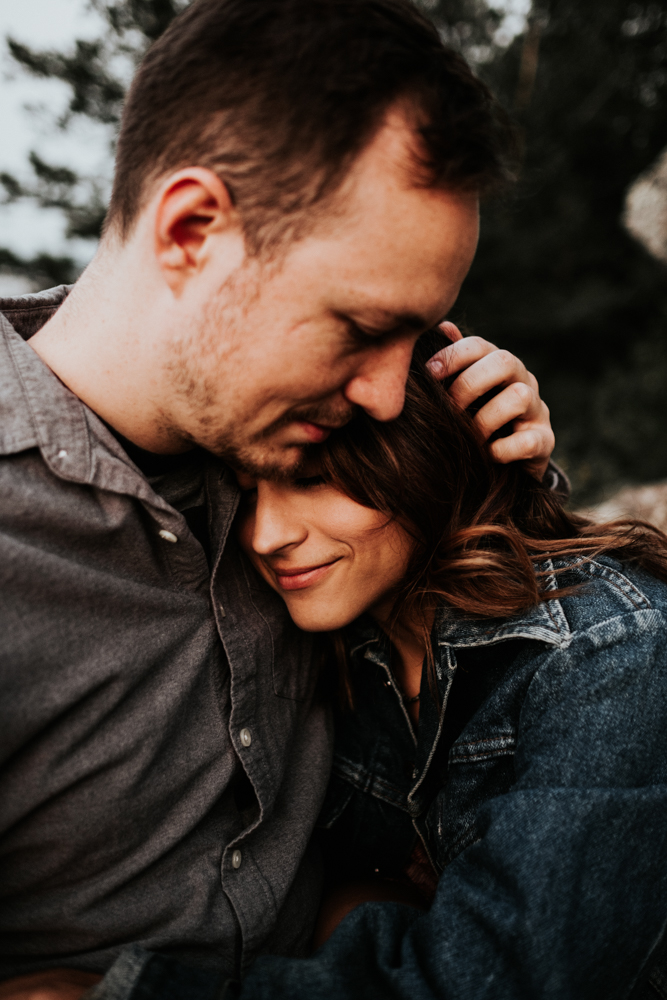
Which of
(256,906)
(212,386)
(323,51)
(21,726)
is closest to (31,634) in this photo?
(21,726)

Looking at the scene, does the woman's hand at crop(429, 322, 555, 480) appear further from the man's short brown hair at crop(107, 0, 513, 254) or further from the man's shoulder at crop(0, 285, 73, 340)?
the man's shoulder at crop(0, 285, 73, 340)

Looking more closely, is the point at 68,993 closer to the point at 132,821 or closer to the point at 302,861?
the point at 132,821

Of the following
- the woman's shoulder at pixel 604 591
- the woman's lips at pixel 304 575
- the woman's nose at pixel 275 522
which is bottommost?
the woman's lips at pixel 304 575

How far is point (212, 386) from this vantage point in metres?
1.61

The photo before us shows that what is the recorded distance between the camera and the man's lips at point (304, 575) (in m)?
1.94

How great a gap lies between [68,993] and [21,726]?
23.2 inches

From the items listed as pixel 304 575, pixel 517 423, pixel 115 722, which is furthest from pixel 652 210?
pixel 115 722

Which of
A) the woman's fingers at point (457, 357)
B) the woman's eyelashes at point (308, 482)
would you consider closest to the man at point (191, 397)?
the woman's eyelashes at point (308, 482)

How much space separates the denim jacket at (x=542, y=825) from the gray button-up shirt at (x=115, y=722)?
1.04 feet

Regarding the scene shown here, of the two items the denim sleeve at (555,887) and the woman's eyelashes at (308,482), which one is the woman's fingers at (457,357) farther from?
the denim sleeve at (555,887)

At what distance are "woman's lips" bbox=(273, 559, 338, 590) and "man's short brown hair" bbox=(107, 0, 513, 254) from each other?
88 cm

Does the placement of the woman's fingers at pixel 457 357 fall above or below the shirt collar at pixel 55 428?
above

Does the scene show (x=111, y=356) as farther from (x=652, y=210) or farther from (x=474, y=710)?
(x=652, y=210)

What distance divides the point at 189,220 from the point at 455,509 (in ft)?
3.61
